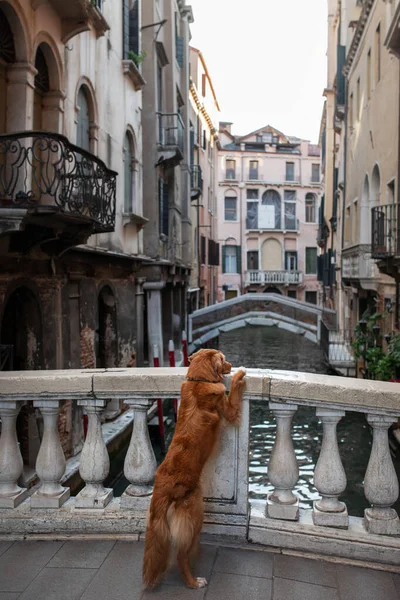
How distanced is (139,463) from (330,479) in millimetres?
952

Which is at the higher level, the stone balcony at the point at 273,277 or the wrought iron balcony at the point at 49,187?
the wrought iron balcony at the point at 49,187

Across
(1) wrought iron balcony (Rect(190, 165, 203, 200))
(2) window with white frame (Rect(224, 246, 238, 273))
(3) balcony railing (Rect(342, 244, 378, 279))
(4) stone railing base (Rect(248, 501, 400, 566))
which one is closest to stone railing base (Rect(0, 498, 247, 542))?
(4) stone railing base (Rect(248, 501, 400, 566))

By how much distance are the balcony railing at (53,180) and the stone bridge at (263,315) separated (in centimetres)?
1971

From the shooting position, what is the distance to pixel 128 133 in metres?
13.4

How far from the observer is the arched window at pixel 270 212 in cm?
4616

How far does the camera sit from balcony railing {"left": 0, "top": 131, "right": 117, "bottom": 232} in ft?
21.3

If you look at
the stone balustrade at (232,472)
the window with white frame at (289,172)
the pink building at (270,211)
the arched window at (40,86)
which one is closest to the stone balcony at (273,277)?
the pink building at (270,211)

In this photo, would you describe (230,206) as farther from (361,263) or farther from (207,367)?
(207,367)

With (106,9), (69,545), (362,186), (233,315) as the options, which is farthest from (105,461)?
(233,315)

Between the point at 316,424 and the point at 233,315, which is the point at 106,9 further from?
the point at 233,315

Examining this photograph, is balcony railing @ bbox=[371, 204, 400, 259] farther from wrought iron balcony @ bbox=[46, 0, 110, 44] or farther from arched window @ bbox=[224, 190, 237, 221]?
arched window @ bbox=[224, 190, 237, 221]

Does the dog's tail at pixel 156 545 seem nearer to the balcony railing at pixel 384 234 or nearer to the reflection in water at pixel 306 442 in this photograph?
the reflection in water at pixel 306 442

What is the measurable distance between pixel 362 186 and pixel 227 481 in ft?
49.4

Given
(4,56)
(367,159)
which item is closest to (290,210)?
(367,159)
